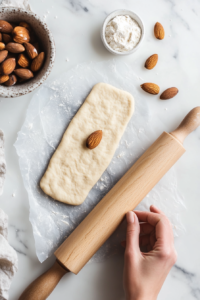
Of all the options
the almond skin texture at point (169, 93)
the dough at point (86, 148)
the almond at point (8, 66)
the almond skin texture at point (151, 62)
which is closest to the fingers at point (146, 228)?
the dough at point (86, 148)

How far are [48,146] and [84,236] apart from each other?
1.08 feet

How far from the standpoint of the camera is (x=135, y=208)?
910 mm

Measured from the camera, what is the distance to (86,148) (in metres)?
0.89

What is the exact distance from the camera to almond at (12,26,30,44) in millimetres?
746

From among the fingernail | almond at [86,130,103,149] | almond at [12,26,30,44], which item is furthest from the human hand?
almond at [12,26,30,44]

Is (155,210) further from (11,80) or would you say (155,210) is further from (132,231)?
(11,80)

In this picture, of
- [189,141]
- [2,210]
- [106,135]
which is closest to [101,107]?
[106,135]

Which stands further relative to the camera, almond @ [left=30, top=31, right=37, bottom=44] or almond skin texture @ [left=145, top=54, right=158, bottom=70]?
almond skin texture @ [left=145, top=54, right=158, bottom=70]

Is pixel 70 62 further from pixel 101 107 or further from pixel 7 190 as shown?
pixel 7 190

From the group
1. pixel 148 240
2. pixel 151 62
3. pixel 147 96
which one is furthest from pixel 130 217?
pixel 151 62

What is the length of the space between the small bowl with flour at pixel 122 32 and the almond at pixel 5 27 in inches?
12.0

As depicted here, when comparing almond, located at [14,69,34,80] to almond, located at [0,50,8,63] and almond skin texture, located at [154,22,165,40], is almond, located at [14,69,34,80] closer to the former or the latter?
almond, located at [0,50,8,63]

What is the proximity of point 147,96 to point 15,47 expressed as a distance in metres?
0.47

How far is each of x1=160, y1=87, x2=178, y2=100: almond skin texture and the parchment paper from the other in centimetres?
7
